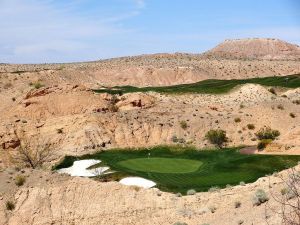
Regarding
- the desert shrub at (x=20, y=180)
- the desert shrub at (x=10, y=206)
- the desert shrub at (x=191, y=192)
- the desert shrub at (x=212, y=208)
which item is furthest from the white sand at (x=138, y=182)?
the desert shrub at (x=10, y=206)

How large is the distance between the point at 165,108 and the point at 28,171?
90.1 feet

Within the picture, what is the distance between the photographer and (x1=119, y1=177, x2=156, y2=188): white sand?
1142 inches

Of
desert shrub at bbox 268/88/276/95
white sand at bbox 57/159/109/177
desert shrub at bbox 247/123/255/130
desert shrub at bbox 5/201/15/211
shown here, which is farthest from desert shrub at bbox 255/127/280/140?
desert shrub at bbox 5/201/15/211

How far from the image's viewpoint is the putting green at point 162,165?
3362 centimetres

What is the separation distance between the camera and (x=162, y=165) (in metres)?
35.0

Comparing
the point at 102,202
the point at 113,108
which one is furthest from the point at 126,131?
the point at 102,202

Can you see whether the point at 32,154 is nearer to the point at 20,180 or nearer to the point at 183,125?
the point at 183,125

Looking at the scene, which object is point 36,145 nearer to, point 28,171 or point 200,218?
point 28,171

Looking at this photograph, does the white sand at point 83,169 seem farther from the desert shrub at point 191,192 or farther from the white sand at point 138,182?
the desert shrub at point 191,192

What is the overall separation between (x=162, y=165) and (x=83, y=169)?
5.57m

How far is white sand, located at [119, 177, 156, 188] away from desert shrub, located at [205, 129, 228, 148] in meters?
17.8

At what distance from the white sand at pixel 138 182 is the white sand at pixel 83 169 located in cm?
336

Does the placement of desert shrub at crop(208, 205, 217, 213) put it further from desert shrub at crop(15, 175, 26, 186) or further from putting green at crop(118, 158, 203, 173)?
desert shrub at crop(15, 175, 26, 186)

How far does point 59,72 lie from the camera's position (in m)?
86.1
